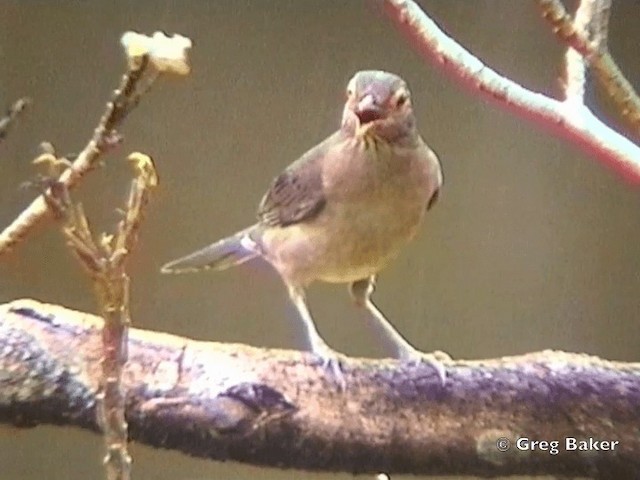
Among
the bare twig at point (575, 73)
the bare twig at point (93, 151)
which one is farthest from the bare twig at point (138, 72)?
the bare twig at point (575, 73)

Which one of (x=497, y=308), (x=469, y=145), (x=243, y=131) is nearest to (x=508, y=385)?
(x=497, y=308)

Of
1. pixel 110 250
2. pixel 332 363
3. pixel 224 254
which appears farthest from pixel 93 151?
pixel 332 363

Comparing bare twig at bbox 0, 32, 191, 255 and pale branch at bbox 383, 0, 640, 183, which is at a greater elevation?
pale branch at bbox 383, 0, 640, 183

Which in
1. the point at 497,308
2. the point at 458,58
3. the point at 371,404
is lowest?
the point at 371,404

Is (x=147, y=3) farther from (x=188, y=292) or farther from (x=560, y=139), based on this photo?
(x=560, y=139)

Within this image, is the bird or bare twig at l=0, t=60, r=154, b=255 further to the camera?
the bird

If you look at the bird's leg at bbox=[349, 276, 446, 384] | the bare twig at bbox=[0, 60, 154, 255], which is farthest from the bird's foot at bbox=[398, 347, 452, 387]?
the bare twig at bbox=[0, 60, 154, 255]

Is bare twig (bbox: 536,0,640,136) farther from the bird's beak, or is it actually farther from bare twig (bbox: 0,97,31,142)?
bare twig (bbox: 0,97,31,142)

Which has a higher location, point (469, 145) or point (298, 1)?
point (298, 1)

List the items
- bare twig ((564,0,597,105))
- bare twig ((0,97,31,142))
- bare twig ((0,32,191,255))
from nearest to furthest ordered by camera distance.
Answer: bare twig ((0,32,191,255)) < bare twig ((0,97,31,142)) < bare twig ((564,0,597,105))
